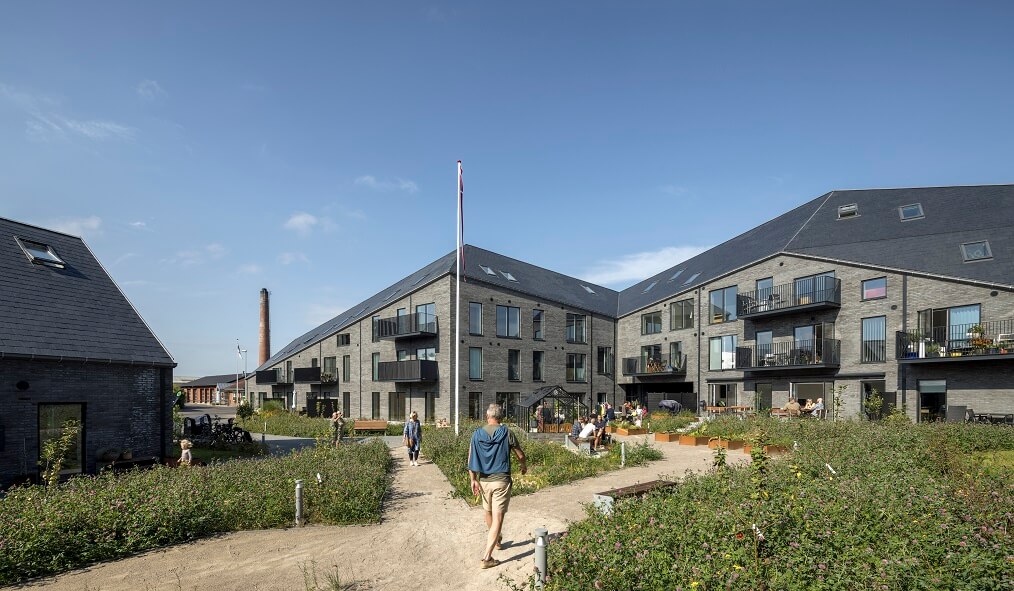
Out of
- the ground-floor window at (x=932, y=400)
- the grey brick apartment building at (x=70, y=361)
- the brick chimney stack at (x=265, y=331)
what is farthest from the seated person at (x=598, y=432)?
the brick chimney stack at (x=265, y=331)

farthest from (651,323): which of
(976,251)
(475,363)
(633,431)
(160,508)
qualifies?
(160,508)

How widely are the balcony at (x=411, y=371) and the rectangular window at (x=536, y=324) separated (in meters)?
6.31

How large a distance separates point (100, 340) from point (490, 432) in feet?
39.6

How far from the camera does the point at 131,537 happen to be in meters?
8.05

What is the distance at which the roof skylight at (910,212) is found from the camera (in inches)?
970

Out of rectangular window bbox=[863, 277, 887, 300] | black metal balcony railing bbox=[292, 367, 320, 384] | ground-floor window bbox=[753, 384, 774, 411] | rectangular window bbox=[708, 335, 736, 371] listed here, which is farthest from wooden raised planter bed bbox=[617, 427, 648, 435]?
black metal balcony railing bbox=[292, 367, 320, 384]

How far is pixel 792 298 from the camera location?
84.6ft

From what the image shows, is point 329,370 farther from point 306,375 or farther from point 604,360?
point 604,360

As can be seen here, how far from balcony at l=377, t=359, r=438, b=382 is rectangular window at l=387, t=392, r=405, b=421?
1.08 metres

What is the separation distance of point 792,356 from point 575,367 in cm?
1263

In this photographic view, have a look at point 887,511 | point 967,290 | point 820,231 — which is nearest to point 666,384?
point 820,231

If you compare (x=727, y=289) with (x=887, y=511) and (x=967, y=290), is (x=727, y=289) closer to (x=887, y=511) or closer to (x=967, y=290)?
(x=967, y=290)

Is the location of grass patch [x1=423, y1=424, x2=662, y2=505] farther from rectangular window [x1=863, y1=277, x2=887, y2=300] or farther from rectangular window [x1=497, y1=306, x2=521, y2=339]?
rectangular window [x1=863, y1=277, x2=887, y2=300]

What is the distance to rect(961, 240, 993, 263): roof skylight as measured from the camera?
21.0m
